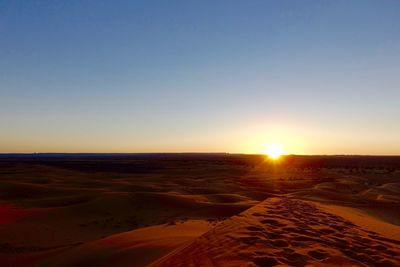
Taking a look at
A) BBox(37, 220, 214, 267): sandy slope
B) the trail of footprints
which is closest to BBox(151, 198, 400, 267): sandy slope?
the trail of footprints

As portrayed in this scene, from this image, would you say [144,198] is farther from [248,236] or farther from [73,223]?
[248,236]

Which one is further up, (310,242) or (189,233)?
(310,242)

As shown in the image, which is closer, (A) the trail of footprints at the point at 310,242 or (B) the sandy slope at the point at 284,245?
(B) the sandy slope at the point at 284,245

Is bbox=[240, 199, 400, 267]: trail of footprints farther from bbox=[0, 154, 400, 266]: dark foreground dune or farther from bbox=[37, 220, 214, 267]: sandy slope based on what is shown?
bbox=[37, 220, 214, 267]: sandy slope

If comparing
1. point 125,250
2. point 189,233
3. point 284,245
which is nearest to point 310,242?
point 284,245

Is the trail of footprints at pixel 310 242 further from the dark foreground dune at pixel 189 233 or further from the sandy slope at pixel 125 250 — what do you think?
the sandy slope at pixel 125 250

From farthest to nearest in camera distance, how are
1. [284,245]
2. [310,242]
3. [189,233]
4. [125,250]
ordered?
1. [189,233]
2. [125,250]
3. [310,242]
4. [284,245]

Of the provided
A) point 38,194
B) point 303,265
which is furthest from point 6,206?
point 303,265

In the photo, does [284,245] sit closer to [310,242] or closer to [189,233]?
[310,242]

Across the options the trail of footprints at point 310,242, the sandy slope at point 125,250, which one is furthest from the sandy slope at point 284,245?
the sandy slope at point 125,250
